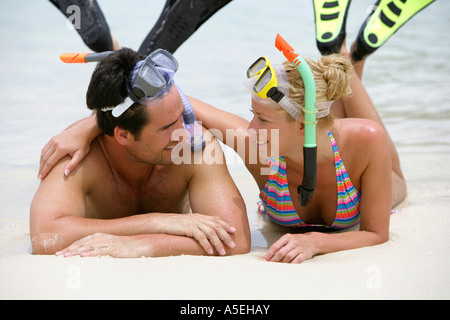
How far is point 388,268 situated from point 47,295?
1495 mm

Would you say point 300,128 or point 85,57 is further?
point 85,57

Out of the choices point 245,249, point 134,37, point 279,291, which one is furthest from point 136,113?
point 134,37

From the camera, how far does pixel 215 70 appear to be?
9531mm

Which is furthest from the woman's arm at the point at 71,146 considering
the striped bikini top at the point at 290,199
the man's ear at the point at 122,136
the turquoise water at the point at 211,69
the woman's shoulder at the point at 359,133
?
the woman's shoulder at the point at 359,133

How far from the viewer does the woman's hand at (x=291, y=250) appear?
2.87 metres

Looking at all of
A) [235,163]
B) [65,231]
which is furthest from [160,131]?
[235,163]

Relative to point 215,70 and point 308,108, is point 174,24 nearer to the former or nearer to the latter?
→ point 308,108

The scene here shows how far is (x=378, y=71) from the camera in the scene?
957 cm

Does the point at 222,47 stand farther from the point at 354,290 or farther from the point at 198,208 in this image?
the point at 354,290

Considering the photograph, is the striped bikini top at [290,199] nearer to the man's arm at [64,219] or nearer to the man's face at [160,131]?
the man's face at [160,131]

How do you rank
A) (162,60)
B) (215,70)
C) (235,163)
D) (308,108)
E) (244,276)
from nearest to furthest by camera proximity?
(244,276)
(308,108)
(162,60)
(235,163)
(215,70)

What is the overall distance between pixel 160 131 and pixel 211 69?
6591mm

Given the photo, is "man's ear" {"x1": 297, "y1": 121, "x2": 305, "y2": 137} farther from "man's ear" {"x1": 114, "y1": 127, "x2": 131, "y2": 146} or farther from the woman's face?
"man's ear" {"x1": 114, "y1": 127, "x2": 131, "y2": 146}

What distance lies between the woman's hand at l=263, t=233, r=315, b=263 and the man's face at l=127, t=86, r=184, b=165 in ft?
2.56
